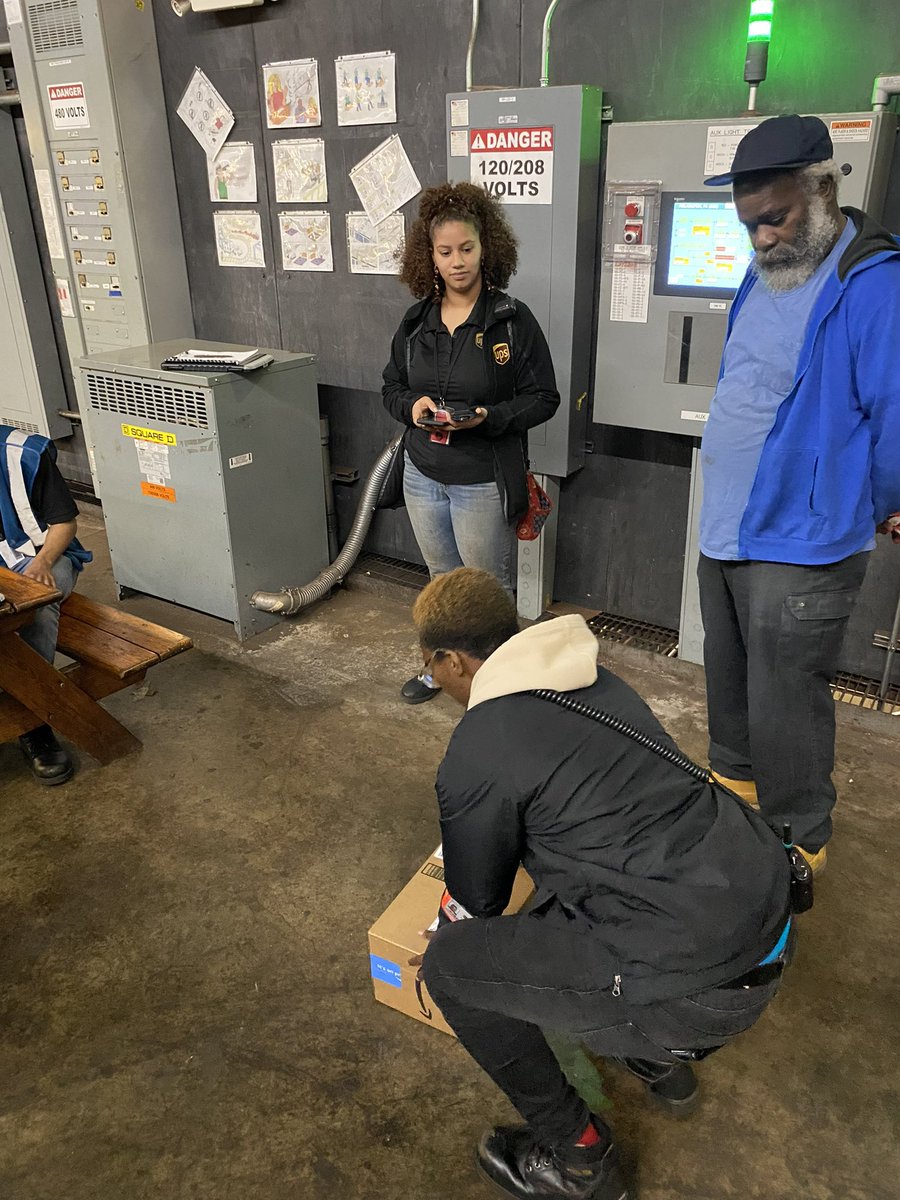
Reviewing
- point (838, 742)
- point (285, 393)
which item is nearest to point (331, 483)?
point (285, 393)

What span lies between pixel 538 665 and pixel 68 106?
162 inches

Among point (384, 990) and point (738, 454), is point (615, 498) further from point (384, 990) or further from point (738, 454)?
point (384, 990)

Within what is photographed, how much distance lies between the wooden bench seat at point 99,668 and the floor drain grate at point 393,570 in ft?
4.52

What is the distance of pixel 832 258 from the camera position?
1.90 m

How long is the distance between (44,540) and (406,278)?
1.46 metres

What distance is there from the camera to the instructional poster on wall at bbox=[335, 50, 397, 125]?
353 centimetres

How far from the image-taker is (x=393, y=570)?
4.34 meters

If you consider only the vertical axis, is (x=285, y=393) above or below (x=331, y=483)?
above

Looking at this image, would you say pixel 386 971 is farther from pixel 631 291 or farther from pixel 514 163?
pixel 514 163

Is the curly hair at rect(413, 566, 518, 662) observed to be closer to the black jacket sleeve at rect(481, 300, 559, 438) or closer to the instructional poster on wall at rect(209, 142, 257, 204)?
the black jacket sleeve at rect(481, 300, 559, 438)

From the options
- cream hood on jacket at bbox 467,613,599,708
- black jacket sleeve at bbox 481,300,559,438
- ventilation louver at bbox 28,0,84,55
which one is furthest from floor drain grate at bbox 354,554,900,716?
ventilation louver at bbox 28,0,84,55

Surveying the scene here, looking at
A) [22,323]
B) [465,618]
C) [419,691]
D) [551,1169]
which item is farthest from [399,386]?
[22,323]

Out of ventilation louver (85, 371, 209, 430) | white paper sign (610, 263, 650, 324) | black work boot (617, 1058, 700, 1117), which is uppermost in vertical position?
white paper sign (610, 263, 650, 324)

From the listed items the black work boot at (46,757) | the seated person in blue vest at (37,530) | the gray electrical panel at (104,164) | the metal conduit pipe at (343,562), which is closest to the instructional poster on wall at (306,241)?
the gray electrical panel at (104,164)
